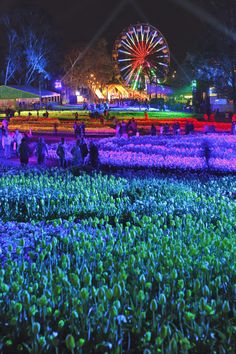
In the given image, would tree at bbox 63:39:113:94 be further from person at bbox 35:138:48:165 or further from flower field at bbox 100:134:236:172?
person at bbox 35:138:48:165

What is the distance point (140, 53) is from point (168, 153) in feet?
124

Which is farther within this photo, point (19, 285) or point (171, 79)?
point (171, 79)

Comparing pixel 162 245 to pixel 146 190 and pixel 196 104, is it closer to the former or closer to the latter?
pixel 146 190

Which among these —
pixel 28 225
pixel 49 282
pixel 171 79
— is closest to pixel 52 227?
pixel 28 225

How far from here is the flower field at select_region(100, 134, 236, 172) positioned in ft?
57.9

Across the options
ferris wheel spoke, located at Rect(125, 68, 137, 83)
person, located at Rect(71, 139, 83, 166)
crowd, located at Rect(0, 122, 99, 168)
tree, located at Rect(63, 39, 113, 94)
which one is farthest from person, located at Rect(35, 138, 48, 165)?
tree, located at Rect(63, 39, 113, 94)

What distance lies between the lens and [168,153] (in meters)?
20.7

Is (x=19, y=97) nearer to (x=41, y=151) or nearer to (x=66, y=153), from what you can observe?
(x=41, y=151)

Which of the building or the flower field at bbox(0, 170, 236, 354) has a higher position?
the building

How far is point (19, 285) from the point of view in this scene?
5.58m

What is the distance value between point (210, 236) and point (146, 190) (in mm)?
4322

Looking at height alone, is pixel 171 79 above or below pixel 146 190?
above

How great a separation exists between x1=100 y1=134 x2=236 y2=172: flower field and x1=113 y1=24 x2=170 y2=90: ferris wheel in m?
30.4

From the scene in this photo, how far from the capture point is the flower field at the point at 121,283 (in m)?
4.66
